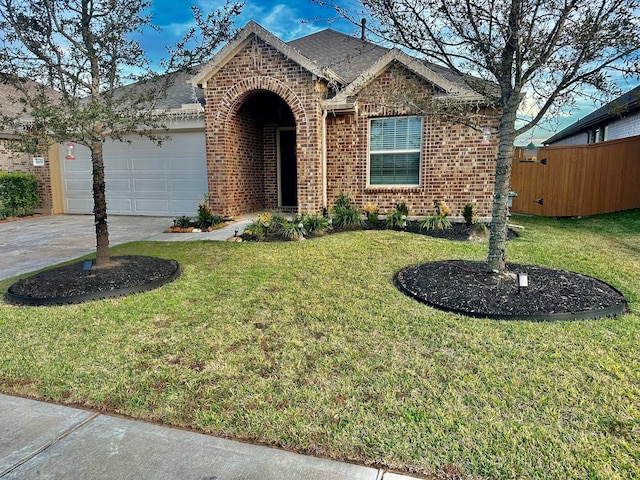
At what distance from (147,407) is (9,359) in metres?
1.71

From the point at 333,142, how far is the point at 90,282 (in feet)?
23.1

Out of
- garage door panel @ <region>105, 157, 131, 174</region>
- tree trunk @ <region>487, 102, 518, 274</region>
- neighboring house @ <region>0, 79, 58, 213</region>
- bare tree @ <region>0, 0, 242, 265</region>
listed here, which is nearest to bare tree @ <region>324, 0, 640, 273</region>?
tree trunk @ <region>487, 102, 518, 274</region>

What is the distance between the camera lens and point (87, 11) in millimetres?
5418

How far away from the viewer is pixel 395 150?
10.5 m

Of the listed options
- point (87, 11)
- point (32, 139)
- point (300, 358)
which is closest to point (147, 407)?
point (300, 358)

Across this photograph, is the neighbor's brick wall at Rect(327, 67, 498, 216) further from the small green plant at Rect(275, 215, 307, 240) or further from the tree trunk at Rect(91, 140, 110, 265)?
the tree trunk at Rect(91, 140, 110, 265)

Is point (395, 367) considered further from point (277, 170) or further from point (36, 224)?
point (36, 224)

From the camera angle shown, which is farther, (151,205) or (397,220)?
(151,205)

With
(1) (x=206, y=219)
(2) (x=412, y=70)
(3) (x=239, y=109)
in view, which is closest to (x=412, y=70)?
(2) (x=412, y=70)

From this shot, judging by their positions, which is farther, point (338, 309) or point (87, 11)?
Result: point (87, 11)

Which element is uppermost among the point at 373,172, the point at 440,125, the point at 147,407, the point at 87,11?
the point at 87,11

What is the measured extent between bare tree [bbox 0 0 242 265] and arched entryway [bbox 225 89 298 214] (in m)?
4.81

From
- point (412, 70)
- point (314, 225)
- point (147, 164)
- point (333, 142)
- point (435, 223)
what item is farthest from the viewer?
point (147, 164)

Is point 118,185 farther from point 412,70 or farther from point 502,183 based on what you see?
point 502,183
